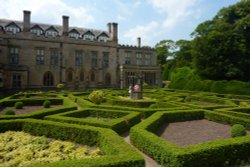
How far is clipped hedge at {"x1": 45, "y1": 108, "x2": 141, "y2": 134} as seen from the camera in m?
13.6

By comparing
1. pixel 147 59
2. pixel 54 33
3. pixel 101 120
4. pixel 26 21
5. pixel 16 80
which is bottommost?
pixel 101 120

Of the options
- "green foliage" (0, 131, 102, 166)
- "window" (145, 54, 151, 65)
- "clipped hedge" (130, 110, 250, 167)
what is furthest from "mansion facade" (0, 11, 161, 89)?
"clipped hedge" (130, 110, 250, 167)

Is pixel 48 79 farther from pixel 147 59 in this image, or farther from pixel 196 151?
pixel 196 151

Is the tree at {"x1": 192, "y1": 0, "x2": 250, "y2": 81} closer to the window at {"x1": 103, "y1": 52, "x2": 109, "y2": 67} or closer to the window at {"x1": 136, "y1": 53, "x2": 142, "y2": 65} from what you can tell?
the window at {"x1": 136, "y1": 53, "x2": 142, "y2": 65}

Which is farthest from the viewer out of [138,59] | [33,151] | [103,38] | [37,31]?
[138,59]

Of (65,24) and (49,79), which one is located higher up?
(65,24)

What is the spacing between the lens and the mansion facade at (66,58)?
41.2 m

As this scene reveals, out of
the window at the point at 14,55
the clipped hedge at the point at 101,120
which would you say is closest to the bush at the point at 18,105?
the clipped hedge at the point at 101,120

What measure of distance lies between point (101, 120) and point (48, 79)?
33.1 meters

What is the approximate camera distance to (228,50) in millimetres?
40531

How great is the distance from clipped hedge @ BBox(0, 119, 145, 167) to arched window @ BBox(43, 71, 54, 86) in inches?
1245

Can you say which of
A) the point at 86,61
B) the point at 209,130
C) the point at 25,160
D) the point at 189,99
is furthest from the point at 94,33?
the point at 25,160

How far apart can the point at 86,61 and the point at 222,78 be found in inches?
983

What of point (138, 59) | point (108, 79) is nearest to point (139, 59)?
point (138, 59)
